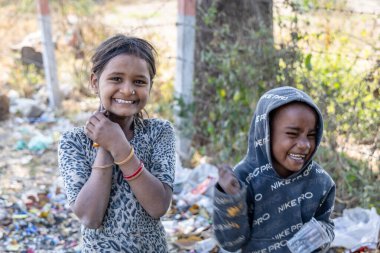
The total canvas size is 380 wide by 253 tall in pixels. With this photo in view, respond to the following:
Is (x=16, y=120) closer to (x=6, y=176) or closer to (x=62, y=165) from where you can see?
(x=6, y=176)

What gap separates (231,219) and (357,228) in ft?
6.13

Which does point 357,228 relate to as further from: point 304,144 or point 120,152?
point 120,152

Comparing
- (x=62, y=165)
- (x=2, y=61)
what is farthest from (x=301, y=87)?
(x=2, y=61)

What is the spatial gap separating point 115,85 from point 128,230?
0.58 metres

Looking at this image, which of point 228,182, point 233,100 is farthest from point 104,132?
point 233,100

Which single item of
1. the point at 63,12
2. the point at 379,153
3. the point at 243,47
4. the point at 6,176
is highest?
the point at 63,12

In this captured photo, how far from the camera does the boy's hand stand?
A: 1.79 meters

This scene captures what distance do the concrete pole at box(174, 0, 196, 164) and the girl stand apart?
2521mm

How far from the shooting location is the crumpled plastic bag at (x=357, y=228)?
10.9 feet

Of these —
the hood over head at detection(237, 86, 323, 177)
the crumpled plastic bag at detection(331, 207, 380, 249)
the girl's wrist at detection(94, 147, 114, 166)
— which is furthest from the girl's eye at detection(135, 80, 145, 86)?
the crumpled plastic bag at detection(331, 207, 380, 249)

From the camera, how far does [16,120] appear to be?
6.44 meters

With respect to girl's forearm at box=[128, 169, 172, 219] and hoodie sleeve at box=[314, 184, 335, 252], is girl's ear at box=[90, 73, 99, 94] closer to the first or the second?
girl's forearm at box=[128, 169, 172, 219]

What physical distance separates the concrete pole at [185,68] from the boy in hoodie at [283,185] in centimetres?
267

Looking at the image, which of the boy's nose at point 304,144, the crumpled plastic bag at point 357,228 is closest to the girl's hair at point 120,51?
the boy's nose at point 304,144
